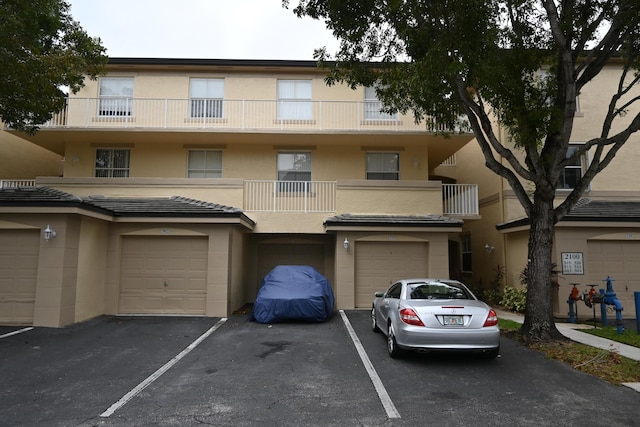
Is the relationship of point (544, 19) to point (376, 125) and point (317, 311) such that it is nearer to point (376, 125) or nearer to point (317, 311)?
point (376, 125)

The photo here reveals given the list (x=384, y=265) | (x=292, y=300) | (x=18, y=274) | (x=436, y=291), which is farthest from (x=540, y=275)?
(x=18, y=274)

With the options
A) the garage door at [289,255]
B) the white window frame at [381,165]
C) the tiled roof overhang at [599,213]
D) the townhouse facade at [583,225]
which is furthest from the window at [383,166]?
the tiled roof overhang at [599,213]

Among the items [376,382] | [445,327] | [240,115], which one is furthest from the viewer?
[240,115]

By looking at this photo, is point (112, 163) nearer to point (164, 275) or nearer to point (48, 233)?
point (164, 275)

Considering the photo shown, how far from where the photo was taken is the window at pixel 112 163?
16.4 meters

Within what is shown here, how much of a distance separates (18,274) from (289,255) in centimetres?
870

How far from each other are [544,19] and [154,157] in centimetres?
1356

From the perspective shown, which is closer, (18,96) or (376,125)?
(18,96)

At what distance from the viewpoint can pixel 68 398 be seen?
5.56 metres

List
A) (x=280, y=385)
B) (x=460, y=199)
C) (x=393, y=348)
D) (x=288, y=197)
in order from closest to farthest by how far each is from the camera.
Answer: (x=280, y=385) → (x=393, y=348) → (x=288, y=197) → (x=460, y=199)

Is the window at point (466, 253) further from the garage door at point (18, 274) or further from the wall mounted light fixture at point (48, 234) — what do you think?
the garage door at point (18, 274)

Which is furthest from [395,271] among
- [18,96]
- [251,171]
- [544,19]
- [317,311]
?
[18,96]

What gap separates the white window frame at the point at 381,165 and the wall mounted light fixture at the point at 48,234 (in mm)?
10557

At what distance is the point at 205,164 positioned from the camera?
648 inches
